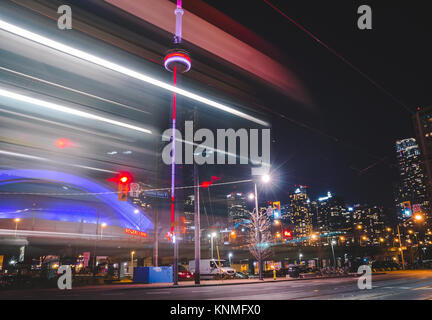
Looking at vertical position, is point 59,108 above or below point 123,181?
above

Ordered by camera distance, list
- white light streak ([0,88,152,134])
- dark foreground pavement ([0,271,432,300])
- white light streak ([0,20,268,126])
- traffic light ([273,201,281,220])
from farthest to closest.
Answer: traffic light ([273,201,281,220]) < dark foreground pavement ([0,271,432,300]) < white light streak ([0,88,152,134]) < white light streak ([0,20,268,126])

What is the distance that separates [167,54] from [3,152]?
27.7 feet

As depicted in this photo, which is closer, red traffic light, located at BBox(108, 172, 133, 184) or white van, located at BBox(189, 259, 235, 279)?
red traffic light, located at BBox(108, 172, 133, 184)

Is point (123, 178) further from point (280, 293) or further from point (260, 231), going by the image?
point (260, 231)

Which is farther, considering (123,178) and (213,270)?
(213,270)

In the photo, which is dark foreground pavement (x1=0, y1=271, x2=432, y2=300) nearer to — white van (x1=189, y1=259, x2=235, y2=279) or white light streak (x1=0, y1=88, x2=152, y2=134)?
white light streak (x1=0, y1=88, x2=152, y2=134)

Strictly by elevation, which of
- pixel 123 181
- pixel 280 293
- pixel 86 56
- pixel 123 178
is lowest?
pixel 280 293

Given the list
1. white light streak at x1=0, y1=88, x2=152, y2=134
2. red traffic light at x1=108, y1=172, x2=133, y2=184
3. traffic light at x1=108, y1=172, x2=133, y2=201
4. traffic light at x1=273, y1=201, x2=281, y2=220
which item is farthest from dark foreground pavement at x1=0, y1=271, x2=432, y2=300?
traffic light at x1=273, y1=201, x2=281, y2=220

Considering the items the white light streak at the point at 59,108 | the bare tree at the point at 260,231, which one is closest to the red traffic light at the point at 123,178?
the white light streak at the point at 59,108

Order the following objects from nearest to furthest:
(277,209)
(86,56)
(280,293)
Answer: (86,56) < (280,293) < (277,209)

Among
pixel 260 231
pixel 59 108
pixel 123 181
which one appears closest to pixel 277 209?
pixel 260 231

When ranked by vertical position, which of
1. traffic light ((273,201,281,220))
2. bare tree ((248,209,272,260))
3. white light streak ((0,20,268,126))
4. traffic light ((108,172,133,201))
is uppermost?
white light streak ((0,20,268,126))
